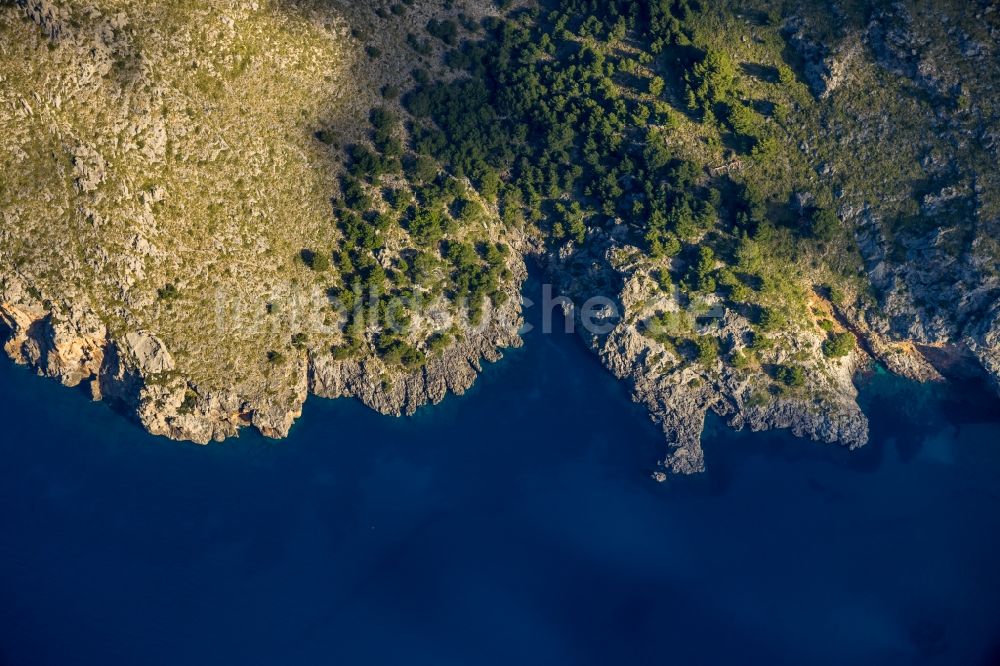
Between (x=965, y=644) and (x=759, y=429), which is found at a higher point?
(x=759, y=429)

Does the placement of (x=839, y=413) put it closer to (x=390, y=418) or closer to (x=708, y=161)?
(x=708, y=161)

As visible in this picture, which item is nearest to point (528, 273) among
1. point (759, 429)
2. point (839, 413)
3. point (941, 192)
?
point (759, 429)

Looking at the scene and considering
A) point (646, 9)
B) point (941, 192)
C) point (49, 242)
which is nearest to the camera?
point (49, 242)

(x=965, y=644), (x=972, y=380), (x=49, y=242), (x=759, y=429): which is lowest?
(x=49, y=242)

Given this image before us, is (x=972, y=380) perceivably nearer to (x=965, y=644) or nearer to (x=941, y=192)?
(x=941, y=192)

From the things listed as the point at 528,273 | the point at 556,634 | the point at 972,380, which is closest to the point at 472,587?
the point at 556,634

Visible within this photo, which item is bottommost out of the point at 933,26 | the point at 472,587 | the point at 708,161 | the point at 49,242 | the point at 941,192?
the point at 472,587

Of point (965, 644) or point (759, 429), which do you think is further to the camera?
point (759, 429)

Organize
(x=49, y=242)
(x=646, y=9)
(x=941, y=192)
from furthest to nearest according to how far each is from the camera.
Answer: (x=646, y=9), (x=941, y=192), (x=49, y=242)

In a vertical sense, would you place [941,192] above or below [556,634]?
above
